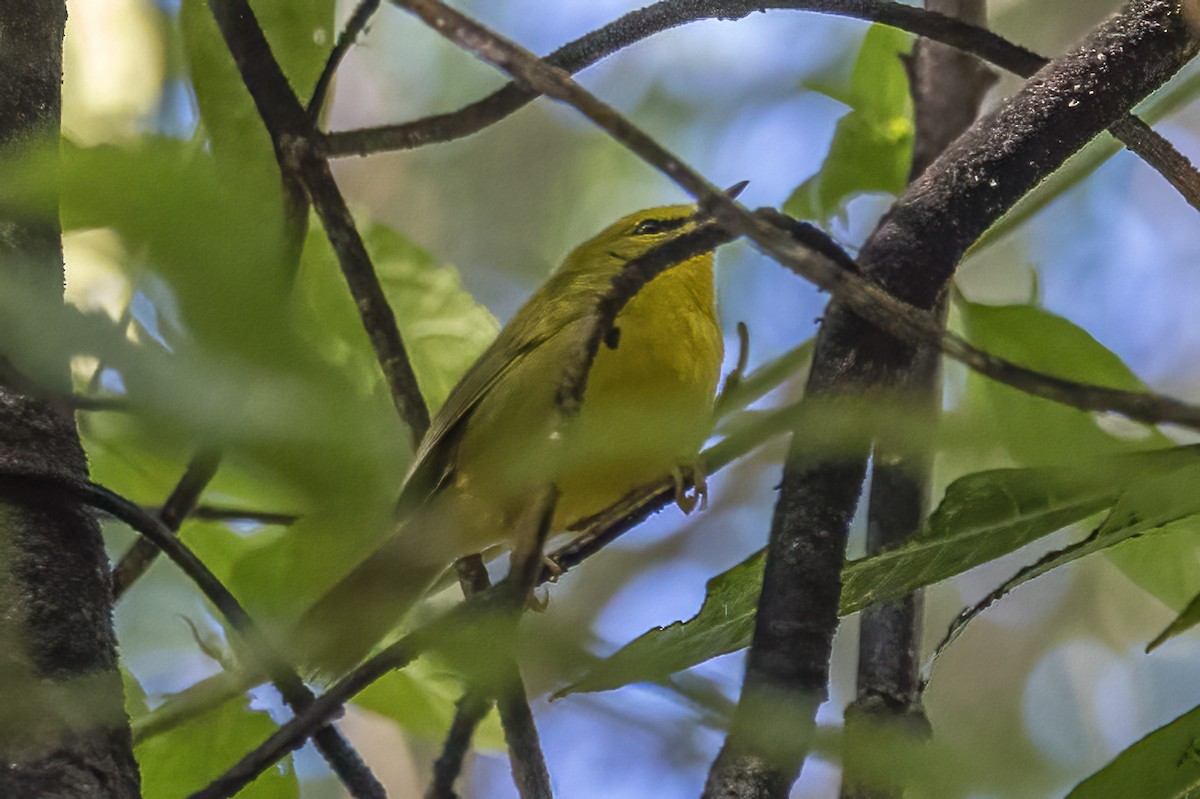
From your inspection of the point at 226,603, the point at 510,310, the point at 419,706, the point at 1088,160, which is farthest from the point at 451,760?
the point at 1088,160

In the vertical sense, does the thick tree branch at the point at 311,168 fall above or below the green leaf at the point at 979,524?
above

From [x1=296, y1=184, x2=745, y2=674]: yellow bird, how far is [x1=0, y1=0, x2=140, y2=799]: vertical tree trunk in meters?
0.06

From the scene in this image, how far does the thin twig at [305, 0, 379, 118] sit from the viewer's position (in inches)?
20.6

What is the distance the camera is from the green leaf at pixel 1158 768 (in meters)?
0.29

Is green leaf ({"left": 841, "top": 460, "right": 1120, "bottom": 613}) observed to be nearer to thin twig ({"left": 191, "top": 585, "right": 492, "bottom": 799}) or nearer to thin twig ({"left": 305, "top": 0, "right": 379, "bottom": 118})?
thin twig ({"left": 191, "top": 585, "right": 492, "bottom": 799})

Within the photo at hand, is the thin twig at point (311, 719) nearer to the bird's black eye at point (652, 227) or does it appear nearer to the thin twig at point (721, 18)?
the thin twig at point (721, 18)

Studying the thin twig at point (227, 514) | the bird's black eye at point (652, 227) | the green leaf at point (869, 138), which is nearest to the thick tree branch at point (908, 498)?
the green leaf at point (869, 138)

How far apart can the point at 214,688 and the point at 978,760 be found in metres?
0.25

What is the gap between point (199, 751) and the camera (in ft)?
1.49

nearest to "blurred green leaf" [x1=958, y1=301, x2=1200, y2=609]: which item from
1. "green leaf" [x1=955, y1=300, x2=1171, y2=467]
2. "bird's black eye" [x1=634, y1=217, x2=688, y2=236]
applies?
"green leaf" [x1=955, y1=300, x2=1171, y2=467]

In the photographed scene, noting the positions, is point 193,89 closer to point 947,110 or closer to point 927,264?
point 927,264

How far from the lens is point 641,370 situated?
24.2 inches

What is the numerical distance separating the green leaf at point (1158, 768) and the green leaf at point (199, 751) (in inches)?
11.3

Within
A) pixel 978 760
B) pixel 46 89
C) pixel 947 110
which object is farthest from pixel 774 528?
pixel 947 110
